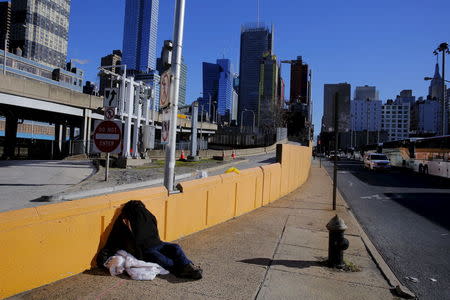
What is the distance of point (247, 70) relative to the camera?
185 metres

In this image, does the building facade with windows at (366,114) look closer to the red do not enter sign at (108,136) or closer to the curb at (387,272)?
the red do not enter sign at (108,136)

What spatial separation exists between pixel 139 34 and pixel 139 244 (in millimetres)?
100664

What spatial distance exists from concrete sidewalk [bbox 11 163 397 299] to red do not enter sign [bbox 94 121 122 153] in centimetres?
451

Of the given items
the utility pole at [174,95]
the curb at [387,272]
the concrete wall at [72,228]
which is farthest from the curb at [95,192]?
the curb at [387,272]

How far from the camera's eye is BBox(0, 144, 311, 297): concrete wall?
364 centimetres

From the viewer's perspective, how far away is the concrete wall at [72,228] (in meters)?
3.64

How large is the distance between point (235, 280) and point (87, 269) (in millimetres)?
1909

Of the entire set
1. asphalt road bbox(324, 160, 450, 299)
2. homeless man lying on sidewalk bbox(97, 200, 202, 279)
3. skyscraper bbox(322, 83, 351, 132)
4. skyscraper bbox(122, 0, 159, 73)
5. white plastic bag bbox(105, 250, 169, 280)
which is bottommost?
asphalt road bbox(324, 160, 450, 299)

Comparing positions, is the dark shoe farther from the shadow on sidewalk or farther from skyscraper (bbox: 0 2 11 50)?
skyscraper (bbox: 0 2 11 50)

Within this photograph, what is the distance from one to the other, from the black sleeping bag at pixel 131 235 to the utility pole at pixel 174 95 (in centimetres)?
154

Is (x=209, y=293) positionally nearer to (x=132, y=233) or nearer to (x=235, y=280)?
(x=235, y=280)

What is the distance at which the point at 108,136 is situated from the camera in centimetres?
1043

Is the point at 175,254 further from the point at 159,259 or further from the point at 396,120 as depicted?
the point at 396,120

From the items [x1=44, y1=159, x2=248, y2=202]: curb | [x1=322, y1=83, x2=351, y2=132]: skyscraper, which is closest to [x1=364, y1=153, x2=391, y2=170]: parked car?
[x1=44, y1=159, x2=248, y2=202]: curb
